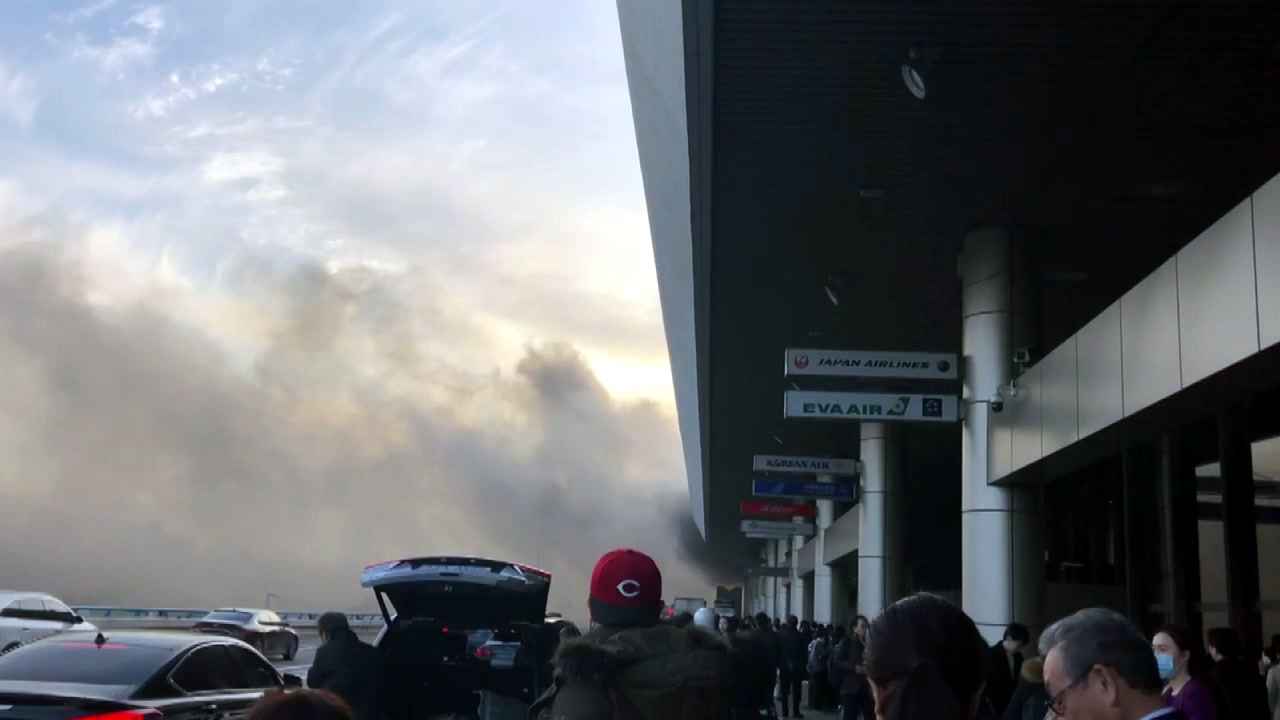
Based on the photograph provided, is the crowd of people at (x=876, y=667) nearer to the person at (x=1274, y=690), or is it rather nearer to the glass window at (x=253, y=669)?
the glass window at (x=253, y=669)

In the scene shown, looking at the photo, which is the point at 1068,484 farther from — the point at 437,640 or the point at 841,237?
the point at 437,640

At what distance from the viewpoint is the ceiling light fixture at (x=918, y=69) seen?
12.3 metres

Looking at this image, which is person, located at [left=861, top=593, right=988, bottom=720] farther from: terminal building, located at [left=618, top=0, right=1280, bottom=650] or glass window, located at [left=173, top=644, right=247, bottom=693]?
glass window, located at [left=173, top=644, right=247, bottom=693]

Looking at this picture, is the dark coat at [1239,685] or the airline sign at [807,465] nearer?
the dark coat at [1239,685]

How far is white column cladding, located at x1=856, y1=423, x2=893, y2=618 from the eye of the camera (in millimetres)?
28203

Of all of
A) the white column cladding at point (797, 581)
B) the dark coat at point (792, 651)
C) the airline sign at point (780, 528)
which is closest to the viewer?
the dark coat at point (792, 651)

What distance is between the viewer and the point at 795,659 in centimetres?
2558

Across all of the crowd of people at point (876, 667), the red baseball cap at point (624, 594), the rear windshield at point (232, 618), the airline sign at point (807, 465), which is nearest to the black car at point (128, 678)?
the crowd of people at point (876, 667)

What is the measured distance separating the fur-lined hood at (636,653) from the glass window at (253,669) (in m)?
7.30

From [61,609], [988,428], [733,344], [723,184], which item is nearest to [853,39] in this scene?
[723,184]

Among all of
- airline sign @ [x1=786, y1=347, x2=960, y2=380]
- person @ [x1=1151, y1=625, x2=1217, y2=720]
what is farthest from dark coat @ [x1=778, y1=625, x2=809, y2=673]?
person @ [x1=1151, y1=625, x2=1217, y2=720]

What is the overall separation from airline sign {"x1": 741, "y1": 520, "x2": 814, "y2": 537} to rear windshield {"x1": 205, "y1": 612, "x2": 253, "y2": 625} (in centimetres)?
1589

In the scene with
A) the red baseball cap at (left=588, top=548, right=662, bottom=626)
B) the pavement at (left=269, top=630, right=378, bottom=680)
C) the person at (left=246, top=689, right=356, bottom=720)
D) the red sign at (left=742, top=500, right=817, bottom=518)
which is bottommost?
the pavement at (left=269, top=630, right=378, bottom=680)

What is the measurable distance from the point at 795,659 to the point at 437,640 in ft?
51.7
